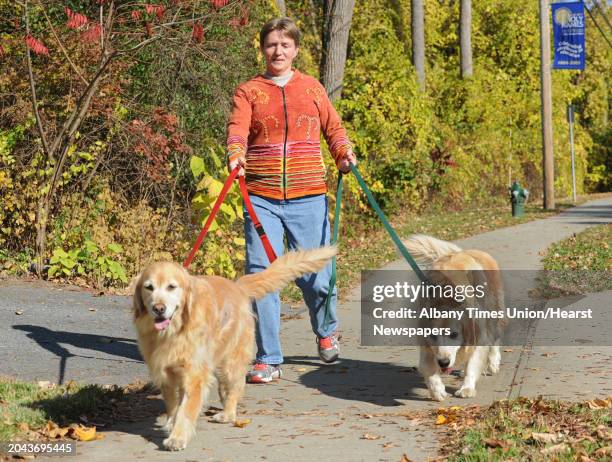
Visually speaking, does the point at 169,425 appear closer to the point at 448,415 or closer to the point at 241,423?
the point at 241,423

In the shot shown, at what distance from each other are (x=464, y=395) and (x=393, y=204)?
15.2 m

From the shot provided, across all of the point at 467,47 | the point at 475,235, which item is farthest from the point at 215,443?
the point at 467,47

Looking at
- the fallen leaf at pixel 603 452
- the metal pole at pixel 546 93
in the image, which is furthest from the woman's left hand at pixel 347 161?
the metal pole at pixel 546 93

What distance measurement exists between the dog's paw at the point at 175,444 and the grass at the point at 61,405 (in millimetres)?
727

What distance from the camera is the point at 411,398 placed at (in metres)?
6.37

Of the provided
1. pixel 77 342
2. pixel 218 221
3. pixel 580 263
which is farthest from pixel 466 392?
pixel 580 263

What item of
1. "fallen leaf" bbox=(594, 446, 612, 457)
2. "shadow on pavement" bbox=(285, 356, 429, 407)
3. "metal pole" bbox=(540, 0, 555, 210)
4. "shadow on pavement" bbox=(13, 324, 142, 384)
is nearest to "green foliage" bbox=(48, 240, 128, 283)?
"shadow on pavement" bbox=(13, 324, 142, 384)

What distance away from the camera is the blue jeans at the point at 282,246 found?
693 centimetres

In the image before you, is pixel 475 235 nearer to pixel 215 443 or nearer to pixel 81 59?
pixel 81 59

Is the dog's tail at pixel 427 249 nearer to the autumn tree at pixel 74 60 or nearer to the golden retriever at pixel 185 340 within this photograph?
the golden retriever at pixel 185 340

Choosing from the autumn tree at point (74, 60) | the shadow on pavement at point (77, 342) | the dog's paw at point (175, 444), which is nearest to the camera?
the dog's paw at point (175, 444)

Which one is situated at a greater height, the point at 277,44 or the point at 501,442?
the point at 277,44

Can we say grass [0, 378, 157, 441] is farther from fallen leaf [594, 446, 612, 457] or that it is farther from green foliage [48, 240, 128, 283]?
green foliage [48, 240, 128, 283]

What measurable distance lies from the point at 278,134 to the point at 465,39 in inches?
975
